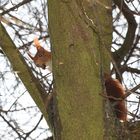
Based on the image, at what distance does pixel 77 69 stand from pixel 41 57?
69 centimetres

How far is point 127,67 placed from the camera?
2.76 meters

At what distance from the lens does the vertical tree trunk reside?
1753mm

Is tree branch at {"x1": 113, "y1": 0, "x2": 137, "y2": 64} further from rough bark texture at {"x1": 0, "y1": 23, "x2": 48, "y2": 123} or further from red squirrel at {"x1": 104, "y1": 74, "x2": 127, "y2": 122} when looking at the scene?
rough bark texture at {"x1": 0, "y1": 23, "x2": 48, "y2": 123}

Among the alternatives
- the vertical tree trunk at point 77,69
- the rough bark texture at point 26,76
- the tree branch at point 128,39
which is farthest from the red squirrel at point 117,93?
the tree branch at point 128,39

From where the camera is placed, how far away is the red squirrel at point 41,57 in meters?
2.40

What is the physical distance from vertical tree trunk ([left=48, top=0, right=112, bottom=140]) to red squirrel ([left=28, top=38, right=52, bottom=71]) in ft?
1.71

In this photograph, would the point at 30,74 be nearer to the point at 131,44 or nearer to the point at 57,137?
the point at 57,137

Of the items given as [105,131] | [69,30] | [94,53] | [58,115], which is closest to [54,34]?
[69,30]

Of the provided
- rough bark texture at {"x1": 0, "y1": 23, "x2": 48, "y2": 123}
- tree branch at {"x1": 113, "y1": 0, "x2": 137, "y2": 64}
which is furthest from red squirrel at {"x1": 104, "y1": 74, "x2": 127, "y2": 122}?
tree branch at {"x1": 113, "y1": 0, "x2": 137, "y2": 64}

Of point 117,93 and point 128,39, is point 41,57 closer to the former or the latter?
point 117,93

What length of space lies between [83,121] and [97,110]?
82mm

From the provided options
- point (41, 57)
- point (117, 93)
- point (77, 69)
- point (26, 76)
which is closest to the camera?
point (77, 69)

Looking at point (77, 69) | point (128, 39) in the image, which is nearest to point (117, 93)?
point (77, 69)

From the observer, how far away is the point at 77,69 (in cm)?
178
